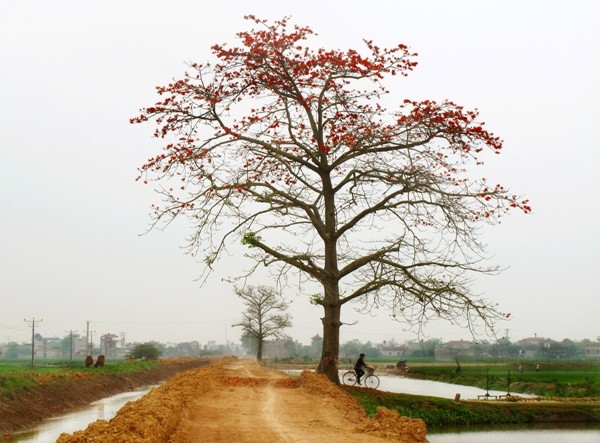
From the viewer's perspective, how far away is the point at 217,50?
22062 millimetres

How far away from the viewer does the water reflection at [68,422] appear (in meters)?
21.5

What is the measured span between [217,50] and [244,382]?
1207 cm

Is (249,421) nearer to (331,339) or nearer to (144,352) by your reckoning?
(331,339)

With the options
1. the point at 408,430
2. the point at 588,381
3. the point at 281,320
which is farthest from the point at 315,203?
the point at 281,320

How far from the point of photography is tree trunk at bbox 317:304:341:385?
2472cm

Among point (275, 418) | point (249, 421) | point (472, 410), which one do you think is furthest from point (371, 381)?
point (249, 421)

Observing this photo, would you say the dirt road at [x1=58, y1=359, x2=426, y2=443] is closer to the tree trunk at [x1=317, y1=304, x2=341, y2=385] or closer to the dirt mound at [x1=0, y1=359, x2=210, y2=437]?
the tree trunk at [x1=317, y1=304, x2=341, y2=385]

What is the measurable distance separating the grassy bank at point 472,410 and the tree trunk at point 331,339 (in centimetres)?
90

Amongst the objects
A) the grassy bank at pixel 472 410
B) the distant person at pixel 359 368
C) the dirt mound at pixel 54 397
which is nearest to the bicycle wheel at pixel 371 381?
the distant person at pixel 359 368

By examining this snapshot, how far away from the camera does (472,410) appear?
89.8 ft

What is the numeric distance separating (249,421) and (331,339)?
34.0 ft

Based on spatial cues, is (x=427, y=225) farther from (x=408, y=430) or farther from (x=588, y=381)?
(x=588, y=381)

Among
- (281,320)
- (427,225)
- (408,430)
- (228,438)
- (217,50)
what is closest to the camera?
(228,438)

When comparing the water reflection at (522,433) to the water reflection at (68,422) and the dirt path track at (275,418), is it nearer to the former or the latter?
the dirt path track at (275,418)
